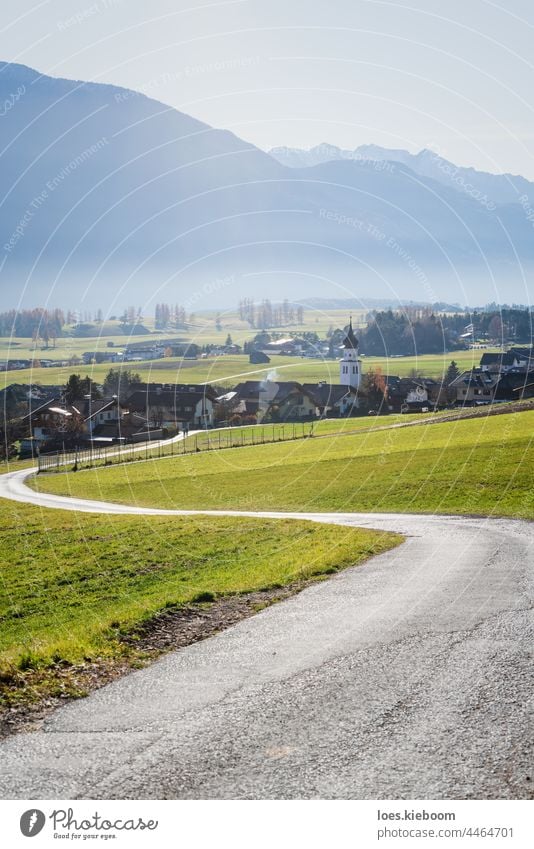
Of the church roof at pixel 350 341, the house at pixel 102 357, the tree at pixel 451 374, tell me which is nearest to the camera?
the church roof at pixel 350 341

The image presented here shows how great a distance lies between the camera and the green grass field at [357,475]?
4675 cm

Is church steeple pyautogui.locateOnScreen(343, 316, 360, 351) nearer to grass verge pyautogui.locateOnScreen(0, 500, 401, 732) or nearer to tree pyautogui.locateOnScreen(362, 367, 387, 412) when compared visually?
tree pyautogui.locateOnScreen(362, 367, 387, 412)

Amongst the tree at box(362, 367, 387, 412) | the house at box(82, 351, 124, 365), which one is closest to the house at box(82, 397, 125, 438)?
the tree at box(362, 367, 387, 412)

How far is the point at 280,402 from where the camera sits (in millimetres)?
130375

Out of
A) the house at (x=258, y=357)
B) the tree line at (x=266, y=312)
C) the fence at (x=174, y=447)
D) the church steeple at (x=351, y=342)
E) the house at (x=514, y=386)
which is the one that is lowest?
the fence at (x=174, y=447)

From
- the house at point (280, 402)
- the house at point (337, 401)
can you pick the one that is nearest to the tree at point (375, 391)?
the house at point (337, 401)

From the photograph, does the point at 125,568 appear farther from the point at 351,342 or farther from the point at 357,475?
the point at 351,342

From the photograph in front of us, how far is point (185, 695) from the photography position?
541 inches

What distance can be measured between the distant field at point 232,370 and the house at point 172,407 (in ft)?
72.4

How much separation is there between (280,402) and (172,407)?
720 inches

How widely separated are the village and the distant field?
7.23 m

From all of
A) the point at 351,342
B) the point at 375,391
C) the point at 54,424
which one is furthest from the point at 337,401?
the point at 54,424

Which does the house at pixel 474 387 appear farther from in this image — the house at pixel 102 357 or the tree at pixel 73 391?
the house at pixel 102 357

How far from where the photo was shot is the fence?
9494cm
